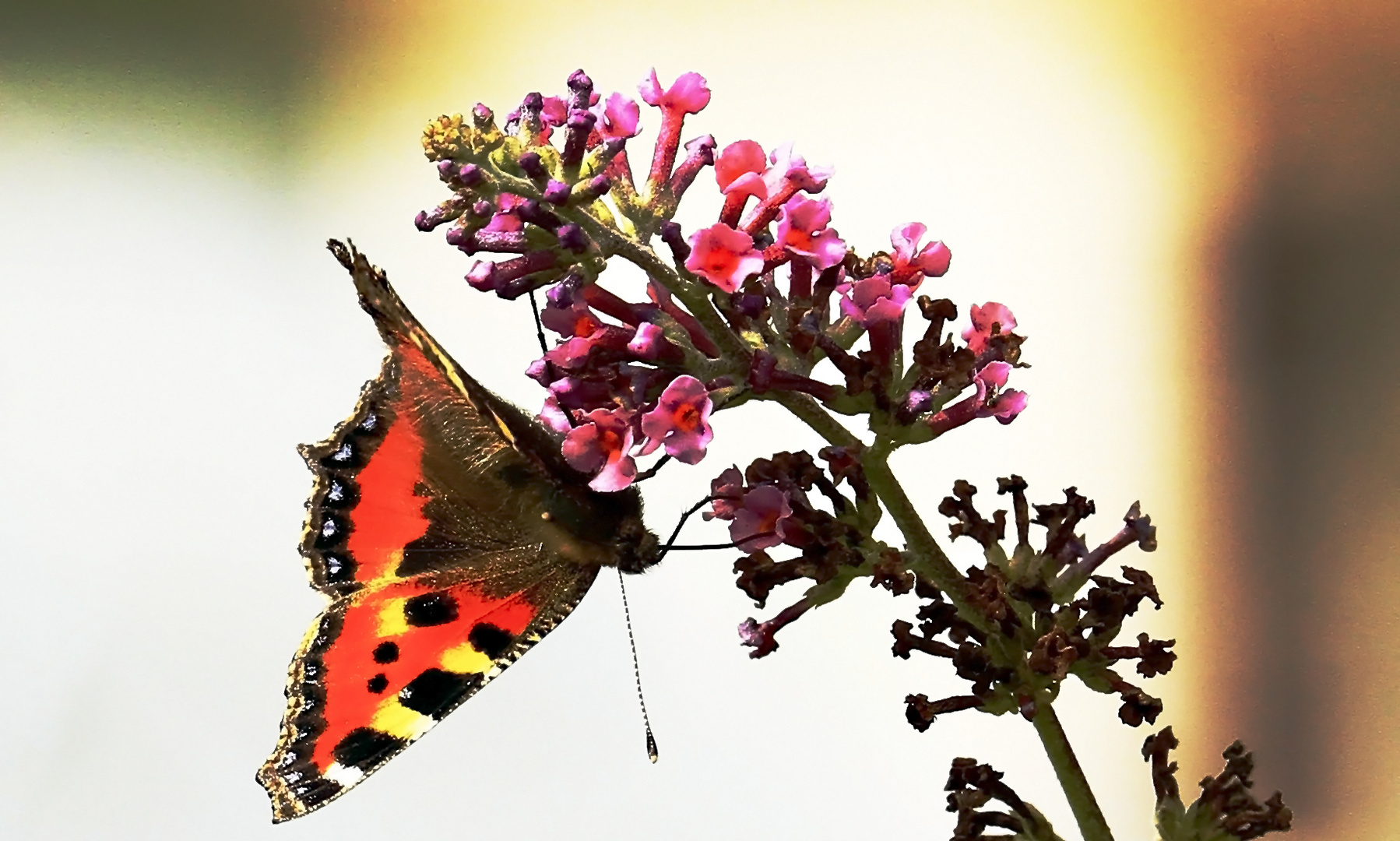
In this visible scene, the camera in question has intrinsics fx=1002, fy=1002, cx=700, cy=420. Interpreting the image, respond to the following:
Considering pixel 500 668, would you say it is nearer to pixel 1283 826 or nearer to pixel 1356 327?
pixel 1283 826

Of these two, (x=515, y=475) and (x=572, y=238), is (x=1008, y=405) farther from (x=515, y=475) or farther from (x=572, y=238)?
(x=515, y=475)

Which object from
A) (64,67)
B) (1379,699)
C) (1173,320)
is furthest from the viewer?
(64,67)

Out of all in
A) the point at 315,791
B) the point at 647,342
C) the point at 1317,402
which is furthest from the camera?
the point at 1317,402

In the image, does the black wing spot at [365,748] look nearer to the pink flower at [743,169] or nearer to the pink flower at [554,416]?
the pink flower at [554,416]

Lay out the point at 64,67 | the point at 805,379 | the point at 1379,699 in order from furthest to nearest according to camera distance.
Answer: the point at 64,67 < the point at 1379,699 < the point at 805,379

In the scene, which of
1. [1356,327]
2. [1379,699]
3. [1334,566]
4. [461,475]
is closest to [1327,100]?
[1356,327]

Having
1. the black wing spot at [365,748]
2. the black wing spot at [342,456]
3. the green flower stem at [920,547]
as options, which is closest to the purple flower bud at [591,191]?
the green flower stem at [920,547]

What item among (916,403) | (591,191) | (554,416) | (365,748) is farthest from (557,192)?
(365,748)

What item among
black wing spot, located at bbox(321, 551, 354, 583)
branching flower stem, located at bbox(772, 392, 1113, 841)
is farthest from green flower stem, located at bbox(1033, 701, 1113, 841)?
black wing spot, located at bbox(321, 551, 354, 583)
